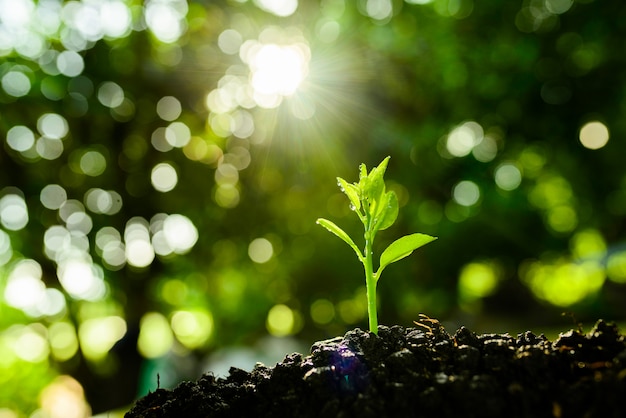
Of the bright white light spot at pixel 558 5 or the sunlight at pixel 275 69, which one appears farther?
the bright white light spot at pixel 558 5

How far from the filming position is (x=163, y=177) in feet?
29.0

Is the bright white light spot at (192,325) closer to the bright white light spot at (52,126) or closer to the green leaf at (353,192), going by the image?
the bright white light spot at (52,126)

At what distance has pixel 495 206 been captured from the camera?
764cm

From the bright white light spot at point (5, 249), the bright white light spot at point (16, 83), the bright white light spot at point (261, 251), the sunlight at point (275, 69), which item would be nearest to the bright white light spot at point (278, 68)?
the sunlight at point (275, 69)

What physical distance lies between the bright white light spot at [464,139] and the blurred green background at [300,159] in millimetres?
39

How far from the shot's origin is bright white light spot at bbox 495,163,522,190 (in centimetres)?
809

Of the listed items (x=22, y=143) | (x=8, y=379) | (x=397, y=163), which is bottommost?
(x=8, y=379)

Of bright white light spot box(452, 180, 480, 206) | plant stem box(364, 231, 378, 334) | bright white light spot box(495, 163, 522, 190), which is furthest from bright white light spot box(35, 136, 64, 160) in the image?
plant stem box(364, 231, 378, 334)

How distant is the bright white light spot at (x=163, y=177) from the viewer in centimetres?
872

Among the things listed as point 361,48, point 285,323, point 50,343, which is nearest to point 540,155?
point 361,48

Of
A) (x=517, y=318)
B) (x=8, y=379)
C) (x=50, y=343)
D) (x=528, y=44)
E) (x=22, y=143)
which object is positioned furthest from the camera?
(x=8, y=379)

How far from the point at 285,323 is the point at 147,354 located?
2.61m

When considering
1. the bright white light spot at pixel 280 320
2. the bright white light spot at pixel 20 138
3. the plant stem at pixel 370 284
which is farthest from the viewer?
the bright white light spot at pixel 280 320

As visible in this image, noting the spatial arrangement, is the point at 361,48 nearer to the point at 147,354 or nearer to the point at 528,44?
the point at 528,44
